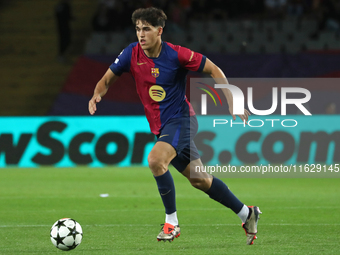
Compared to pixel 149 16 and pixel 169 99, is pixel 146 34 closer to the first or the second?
pixel 149 16

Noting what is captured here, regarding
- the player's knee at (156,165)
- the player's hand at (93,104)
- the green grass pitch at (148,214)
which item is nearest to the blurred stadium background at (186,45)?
the green grass pitch at (148,214)

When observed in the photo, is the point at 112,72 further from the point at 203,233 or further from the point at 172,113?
Result: the point at 203,233

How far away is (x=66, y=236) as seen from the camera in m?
5.29

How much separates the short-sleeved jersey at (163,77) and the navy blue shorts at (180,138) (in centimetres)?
8

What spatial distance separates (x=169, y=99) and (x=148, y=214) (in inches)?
97.3

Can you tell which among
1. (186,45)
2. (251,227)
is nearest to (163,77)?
(251,227)

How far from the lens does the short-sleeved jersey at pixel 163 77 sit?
5.67m

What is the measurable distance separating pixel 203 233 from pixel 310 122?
801 cm

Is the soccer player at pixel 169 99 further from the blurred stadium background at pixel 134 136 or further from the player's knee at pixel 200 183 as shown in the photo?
the blurred stadium background at pixel 134 136

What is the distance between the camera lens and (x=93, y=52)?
17.6 meters

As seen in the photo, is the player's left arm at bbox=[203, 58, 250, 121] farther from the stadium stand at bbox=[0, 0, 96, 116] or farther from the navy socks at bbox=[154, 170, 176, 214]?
the stadium stand at bbox=[0, 0, 96, 116]

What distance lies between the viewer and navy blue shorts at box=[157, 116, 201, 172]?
5.56 metres

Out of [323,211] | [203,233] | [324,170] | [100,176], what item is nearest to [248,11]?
[324,170]

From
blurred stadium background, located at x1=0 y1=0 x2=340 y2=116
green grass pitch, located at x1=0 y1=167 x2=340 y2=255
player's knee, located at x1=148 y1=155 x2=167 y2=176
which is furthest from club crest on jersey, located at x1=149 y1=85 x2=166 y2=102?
blurred stadium background, located at x1=0 y1=0 x2=340 y2=116
